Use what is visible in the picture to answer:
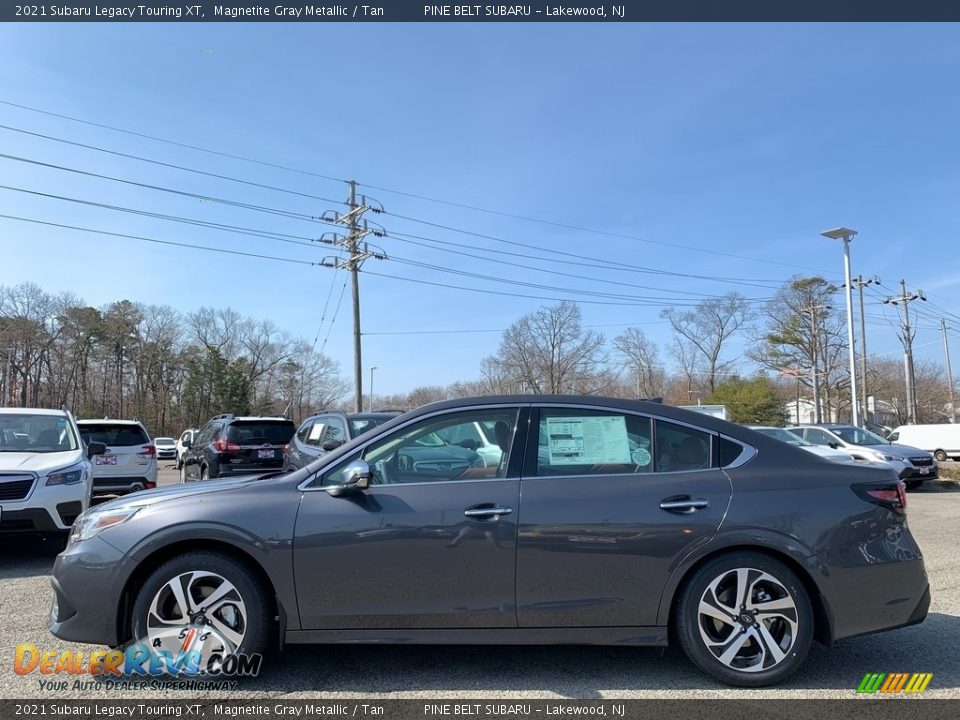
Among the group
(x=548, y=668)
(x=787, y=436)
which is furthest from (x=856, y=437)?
(x=548, y=668)

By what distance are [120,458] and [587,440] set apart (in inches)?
380

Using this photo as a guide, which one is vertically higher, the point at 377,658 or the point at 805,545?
the point at 805,545

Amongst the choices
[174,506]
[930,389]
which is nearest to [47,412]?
[174,506]

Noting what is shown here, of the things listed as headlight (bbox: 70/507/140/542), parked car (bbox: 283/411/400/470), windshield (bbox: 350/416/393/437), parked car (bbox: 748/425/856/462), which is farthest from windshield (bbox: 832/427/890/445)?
headlight (bbox: 70/507/140/542)

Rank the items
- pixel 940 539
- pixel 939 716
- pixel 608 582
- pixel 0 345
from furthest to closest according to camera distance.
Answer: pixel 0 345 < pixel 940 539 < pixel 608 582 < pixel 939 716

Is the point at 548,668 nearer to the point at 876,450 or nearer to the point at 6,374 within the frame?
the point at 876,450

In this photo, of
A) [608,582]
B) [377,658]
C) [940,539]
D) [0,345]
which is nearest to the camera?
[608,582]

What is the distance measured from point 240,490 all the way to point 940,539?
885 cm

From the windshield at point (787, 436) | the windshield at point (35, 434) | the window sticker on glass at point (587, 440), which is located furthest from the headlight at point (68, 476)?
the windshield at point (787, 436)

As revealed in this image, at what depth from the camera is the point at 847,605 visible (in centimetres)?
365

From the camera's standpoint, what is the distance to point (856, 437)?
1739cm

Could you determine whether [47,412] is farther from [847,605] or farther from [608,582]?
[847,605]

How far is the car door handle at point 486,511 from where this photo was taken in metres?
3.66

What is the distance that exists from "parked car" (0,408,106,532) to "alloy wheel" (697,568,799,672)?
256 inches
